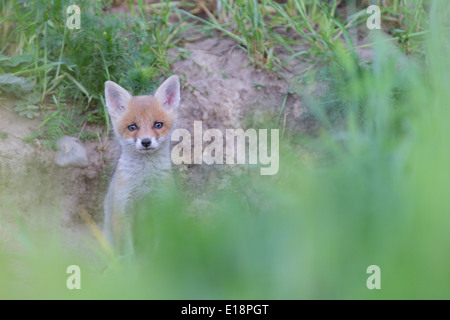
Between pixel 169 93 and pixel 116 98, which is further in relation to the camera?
pixel 169 93

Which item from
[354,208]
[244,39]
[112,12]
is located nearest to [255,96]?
[244,39]

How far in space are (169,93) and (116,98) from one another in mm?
441

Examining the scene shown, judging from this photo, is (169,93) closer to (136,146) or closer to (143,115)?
(143,115)

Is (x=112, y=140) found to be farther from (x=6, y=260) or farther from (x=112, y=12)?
(x=6, y=260)

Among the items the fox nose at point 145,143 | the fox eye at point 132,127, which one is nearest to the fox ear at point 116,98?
the fox eye at point 132,127

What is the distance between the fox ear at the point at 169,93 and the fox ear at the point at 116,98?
0.26 metres

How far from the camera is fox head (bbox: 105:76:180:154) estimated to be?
15.0ft

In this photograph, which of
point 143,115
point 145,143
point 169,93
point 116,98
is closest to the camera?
point 145,143

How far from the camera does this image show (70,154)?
18.0 ft

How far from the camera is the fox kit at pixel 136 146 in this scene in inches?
181


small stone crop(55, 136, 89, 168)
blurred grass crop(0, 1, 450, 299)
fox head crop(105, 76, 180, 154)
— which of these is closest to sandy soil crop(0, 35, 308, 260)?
small stone crop(55, 136, 89, 168)

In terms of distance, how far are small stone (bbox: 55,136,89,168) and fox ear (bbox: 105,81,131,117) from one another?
94cm

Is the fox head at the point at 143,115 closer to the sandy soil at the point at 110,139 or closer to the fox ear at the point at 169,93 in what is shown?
the fox ear at the point at 169,93

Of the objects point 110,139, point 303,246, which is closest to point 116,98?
point 110,139
